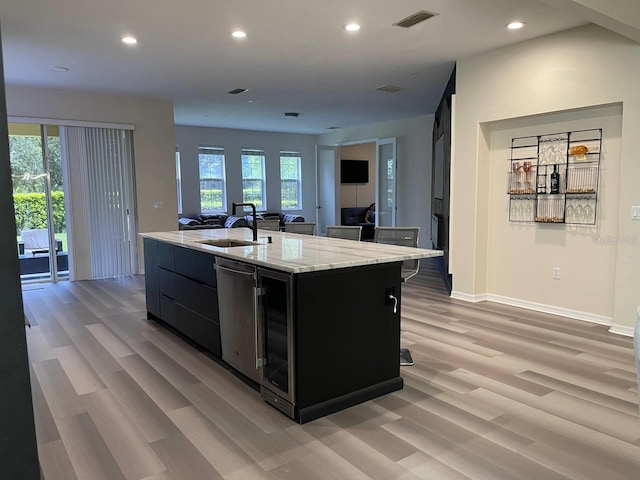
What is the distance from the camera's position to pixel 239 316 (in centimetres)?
295

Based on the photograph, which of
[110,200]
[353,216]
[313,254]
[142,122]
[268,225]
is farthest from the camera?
[353,216]

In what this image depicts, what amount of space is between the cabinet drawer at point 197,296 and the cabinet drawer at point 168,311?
15 cm

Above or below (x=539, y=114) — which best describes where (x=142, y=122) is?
above

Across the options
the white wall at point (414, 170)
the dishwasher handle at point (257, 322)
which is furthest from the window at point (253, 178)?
the dishwasher handle at point (257, 322)

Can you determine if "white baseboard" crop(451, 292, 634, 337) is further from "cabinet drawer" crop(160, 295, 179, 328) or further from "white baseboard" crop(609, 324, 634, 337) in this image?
"cabinet drawer" crop(160, 295, 179, 328)

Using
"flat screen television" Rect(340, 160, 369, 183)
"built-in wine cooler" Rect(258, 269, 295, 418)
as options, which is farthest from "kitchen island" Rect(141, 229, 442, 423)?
"flat screen television" Rect(340, 160, 369, 183)

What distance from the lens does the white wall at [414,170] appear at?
9.30 metres

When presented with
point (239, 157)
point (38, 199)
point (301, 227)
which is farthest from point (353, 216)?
Answer: point (38, 199)

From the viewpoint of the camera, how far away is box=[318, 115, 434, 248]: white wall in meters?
9.30

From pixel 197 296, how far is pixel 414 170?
6860 millimetres

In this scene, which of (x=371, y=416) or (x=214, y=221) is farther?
Result: (x=214, y=221)

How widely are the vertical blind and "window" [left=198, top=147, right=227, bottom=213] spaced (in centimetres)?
346

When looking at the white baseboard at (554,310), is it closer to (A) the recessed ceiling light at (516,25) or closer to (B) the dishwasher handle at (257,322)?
(A) the recessed ceiling light at (516,25)

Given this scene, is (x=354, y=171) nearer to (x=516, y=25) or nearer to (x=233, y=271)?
(x=516, y=25)
